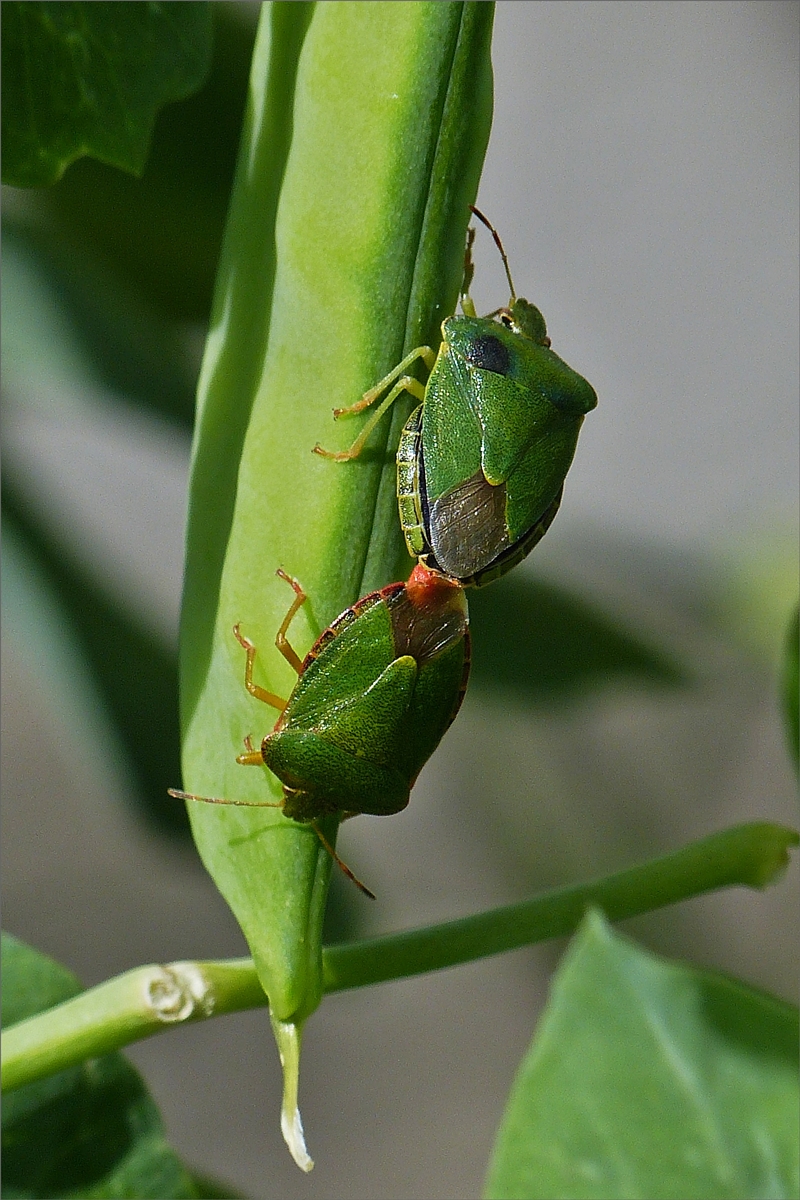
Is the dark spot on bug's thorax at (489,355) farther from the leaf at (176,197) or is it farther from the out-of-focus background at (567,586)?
the out-of-focus background at (567,586)

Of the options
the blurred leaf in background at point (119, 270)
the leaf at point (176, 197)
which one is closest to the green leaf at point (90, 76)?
the blurred leaf in background at point (119, 270)

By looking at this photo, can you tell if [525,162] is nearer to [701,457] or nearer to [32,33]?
[701,457]

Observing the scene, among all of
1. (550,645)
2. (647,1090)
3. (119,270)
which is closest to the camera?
(647,1090)

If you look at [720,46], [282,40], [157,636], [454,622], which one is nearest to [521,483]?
[454,622]

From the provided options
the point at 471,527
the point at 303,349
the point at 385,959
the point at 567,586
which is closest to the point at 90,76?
the point at 303,349

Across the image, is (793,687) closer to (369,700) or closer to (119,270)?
(369,700)

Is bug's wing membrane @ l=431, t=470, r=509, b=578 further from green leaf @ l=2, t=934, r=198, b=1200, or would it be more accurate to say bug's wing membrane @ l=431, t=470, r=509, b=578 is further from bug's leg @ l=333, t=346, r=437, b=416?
green leaf @ l=2, t=934, r=198, b=1200
